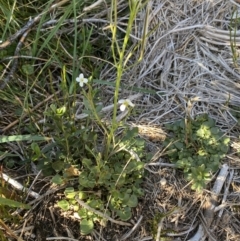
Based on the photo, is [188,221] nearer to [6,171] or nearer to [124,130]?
[124,130]

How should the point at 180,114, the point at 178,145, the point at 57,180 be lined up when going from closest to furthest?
the point at 57,180 < the point at 178,145 < the point at 180,114

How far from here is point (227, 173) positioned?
66.5 inches

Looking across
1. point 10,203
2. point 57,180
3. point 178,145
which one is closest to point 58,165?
point 57,180

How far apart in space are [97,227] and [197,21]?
3.11ft

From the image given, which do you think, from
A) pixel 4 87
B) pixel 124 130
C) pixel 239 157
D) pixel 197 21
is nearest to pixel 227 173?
pixel 239 157

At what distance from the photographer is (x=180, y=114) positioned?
183 cm

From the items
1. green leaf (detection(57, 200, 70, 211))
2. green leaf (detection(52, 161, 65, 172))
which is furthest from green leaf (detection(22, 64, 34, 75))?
green leaf (detection(57, 200, 70, 211))

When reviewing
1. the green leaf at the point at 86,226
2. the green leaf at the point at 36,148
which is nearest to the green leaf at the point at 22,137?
the green leaf at the point at 36,148

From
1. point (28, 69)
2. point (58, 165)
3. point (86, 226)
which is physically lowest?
point (86, 226)

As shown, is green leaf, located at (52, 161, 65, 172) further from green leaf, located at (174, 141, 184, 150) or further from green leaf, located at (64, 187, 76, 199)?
green leaf, located at (174, 141, 184, 150)

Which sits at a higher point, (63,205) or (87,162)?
(87,162)

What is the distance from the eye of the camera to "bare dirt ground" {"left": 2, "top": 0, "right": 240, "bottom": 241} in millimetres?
1617

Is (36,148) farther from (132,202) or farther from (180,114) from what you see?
(180,114)

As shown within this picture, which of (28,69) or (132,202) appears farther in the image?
(28,69)
